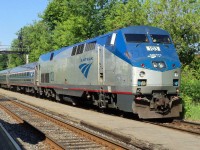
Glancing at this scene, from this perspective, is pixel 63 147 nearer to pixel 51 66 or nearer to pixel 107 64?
pixel 107 64

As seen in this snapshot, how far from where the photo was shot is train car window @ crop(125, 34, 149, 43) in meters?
14.8

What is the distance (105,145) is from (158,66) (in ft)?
16.5

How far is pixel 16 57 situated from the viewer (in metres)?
106

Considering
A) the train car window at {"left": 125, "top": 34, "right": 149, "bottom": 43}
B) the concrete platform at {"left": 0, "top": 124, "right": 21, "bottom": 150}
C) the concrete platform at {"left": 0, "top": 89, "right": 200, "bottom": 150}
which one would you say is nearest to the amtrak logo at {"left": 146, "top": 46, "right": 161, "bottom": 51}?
the train car window at {"left": 125, "top": 34, "right": 149, "bottom": 43}

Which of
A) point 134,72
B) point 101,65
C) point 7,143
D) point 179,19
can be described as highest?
point 179,19

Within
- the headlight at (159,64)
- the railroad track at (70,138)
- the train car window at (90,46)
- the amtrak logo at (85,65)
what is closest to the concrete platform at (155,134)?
the railroad track at (70,138)

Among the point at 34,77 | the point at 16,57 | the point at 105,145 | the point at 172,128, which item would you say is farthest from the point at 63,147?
the point at 16,57

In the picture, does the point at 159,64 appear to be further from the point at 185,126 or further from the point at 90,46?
the point at 90,46

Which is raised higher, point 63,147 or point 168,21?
point 168,21

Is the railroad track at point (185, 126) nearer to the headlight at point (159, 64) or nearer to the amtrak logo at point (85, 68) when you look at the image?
the headlight at point (159, 64)

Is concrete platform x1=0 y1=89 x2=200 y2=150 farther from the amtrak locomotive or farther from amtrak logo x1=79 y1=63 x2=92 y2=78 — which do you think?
amtrak logo x1=79 y1=63 x2=92 y2=78

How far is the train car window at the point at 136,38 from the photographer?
14.8m

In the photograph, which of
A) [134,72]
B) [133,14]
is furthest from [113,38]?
[133,14]

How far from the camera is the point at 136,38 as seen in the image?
1497 cm
